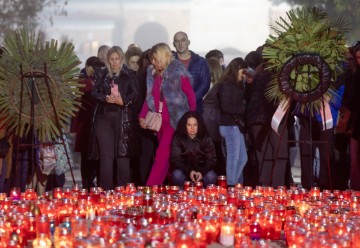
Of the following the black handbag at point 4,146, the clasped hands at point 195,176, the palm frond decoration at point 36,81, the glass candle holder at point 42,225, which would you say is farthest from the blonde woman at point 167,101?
the glass candle holder at point 42,225

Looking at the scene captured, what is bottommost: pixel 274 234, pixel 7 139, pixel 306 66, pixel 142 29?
pixel 274 234

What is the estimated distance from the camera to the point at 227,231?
25.5 ft

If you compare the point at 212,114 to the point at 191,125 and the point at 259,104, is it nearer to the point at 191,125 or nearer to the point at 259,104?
the point at 259,104

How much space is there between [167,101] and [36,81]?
5.42 ft

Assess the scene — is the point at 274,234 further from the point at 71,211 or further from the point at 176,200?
the point at 71,211

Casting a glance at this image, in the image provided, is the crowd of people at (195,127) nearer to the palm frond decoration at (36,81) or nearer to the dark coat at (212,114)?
the dark coat at (212,114)

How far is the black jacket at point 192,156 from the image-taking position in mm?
10547

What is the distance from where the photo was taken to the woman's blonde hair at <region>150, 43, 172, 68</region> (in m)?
11.0

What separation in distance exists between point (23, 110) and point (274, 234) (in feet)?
11.0

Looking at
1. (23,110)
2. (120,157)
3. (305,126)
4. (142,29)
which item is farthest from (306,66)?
(142,29)

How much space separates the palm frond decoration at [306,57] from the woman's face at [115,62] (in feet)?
5.40

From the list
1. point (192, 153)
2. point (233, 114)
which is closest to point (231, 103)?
point (233, 114)

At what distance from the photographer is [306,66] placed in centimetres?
1044

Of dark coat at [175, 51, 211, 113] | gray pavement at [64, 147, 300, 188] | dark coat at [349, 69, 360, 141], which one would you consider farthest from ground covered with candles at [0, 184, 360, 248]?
gray pavement at [64, 147, 300, 188]
